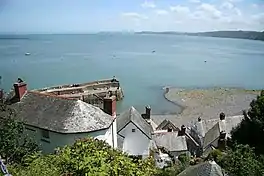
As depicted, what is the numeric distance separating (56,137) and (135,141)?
22.8ft

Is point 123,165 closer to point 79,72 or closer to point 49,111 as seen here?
point 49,111

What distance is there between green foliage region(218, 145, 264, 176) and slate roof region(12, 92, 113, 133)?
21.2ft

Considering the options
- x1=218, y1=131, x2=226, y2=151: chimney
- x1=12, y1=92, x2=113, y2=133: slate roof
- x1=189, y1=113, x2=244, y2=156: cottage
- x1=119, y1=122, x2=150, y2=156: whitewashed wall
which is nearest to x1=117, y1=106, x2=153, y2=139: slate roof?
x1=119, y1=122, x2=150, y2=156: whitewashed wall

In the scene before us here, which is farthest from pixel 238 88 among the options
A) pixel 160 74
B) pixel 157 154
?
pixel 157 154

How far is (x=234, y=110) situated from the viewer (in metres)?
47.9

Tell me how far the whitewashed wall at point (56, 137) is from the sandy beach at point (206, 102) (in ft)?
76.1

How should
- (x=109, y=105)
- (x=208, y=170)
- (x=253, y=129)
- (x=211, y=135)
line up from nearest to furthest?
(x=208, y=170) → (x=109, y=105) → (x=253, y=129) → (x=211, y=135)

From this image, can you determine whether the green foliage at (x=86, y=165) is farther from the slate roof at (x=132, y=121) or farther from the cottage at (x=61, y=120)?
the slate roof at (x=132, y=121)

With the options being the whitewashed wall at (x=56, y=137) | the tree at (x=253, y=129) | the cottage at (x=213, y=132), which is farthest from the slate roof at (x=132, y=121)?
the tree at (x=253, y=129)

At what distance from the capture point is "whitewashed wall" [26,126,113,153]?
1773cm

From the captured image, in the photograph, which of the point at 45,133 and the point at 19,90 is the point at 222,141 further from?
the point at 19,90

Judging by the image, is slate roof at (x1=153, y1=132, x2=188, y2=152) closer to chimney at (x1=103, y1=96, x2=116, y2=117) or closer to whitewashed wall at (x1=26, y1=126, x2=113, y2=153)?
chimney at (x1=103, y1=96, x2=116, y2=117)

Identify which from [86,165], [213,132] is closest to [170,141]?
[213,132]

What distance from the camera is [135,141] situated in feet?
76.9
